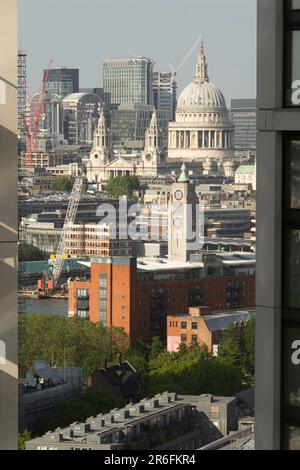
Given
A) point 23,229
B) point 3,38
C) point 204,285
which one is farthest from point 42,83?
point 3,38

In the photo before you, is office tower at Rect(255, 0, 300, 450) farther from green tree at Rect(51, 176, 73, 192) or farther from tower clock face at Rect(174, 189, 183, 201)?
green tree at Rect(51, 176, 73, 192)

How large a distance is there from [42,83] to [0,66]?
34705mm

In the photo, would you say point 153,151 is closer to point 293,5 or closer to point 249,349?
point 249,349

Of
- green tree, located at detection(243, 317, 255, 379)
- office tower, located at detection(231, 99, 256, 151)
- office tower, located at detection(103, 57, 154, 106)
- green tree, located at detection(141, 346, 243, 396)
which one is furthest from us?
office tower, located at detection(103, 57, 154, 106)

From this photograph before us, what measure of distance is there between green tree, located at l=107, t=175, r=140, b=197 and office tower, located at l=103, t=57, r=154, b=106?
704 centimetres

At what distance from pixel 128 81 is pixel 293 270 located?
130 ft

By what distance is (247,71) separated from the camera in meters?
30.6

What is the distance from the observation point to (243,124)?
130 feet

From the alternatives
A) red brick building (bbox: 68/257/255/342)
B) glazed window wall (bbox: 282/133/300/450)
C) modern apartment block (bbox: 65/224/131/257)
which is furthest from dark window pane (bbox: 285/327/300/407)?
modern apartment block (bbox: 65/224/131/257)

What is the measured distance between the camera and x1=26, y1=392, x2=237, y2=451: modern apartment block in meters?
9.74

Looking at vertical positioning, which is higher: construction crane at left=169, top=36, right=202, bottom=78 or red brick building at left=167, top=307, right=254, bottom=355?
construction crane at left=169, top=36, right=202, bottom=78

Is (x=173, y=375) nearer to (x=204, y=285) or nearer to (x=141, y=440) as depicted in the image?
(x=141, y=440)

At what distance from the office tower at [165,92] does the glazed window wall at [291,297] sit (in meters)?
35.5

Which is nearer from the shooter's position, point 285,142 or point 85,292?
point 285,142
